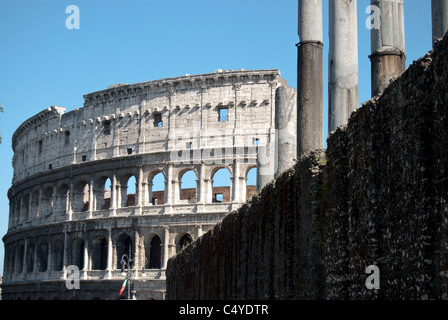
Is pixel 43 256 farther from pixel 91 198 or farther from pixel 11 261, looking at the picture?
pixel 91 198

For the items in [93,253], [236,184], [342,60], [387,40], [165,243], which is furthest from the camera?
[93,253]

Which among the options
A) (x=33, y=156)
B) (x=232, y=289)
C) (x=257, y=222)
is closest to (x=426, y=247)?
(x=257, y=222)

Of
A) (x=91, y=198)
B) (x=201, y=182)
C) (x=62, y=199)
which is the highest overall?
(x=201, y=182)

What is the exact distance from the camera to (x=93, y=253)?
4550 centimetres

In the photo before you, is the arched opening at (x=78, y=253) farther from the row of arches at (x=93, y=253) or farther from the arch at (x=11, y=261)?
the arch at (x=11, y=261)

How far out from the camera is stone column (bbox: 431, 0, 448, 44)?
13398mm

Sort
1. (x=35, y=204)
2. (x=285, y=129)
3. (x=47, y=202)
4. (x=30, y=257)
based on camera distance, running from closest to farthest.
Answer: (x=285, y=129) → (x=47, y=202) → (x=30, y=257) → (x=35, y=204)

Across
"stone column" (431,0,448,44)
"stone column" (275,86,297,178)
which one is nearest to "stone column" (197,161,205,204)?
"stone column" (275,86,297,178)

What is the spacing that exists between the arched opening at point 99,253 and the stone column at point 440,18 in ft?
114

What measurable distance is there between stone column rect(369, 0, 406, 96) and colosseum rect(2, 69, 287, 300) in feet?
82.4

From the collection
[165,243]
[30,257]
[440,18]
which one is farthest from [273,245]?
[30,257]

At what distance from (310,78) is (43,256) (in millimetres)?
39338

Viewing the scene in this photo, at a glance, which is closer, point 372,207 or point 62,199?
point 372,207

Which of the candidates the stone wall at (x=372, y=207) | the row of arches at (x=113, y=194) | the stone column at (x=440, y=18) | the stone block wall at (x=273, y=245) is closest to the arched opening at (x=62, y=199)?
the row of arches at (x=113, y=194)
